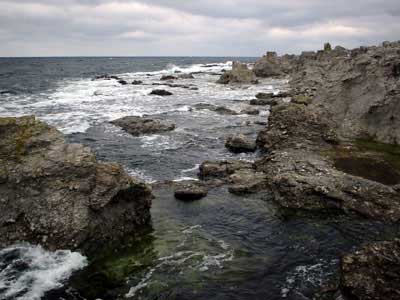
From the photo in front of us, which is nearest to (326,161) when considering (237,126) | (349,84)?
(349,84)

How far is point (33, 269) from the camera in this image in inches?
483

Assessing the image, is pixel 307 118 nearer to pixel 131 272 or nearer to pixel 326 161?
pixel 326 161

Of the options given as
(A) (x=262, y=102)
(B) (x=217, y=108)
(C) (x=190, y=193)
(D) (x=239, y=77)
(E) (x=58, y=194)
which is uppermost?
(D) (x=239, y=77)

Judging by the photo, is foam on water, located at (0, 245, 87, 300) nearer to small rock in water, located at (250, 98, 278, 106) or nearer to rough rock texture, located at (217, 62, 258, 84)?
small rock in water, located at (250, 98, 278, 106)

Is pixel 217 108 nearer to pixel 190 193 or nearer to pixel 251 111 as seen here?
pixel 251 111

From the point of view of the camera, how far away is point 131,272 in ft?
40.8

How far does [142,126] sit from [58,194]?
20892mm

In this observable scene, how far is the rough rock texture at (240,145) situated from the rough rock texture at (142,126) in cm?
882

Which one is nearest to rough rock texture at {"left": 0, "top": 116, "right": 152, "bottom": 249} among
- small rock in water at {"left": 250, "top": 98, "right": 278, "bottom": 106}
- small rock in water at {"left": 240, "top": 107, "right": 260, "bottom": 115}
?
small rock in water at {"left": 240, "top": 107, "right": 260, "bottom": 115}

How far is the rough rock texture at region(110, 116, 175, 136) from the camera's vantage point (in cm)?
3397

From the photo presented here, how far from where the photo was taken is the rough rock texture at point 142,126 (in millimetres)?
33969

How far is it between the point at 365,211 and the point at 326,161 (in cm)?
522

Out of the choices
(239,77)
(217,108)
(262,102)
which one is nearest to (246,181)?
(217,108)

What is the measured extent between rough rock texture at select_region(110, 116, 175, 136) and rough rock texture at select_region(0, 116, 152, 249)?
18.0 m
